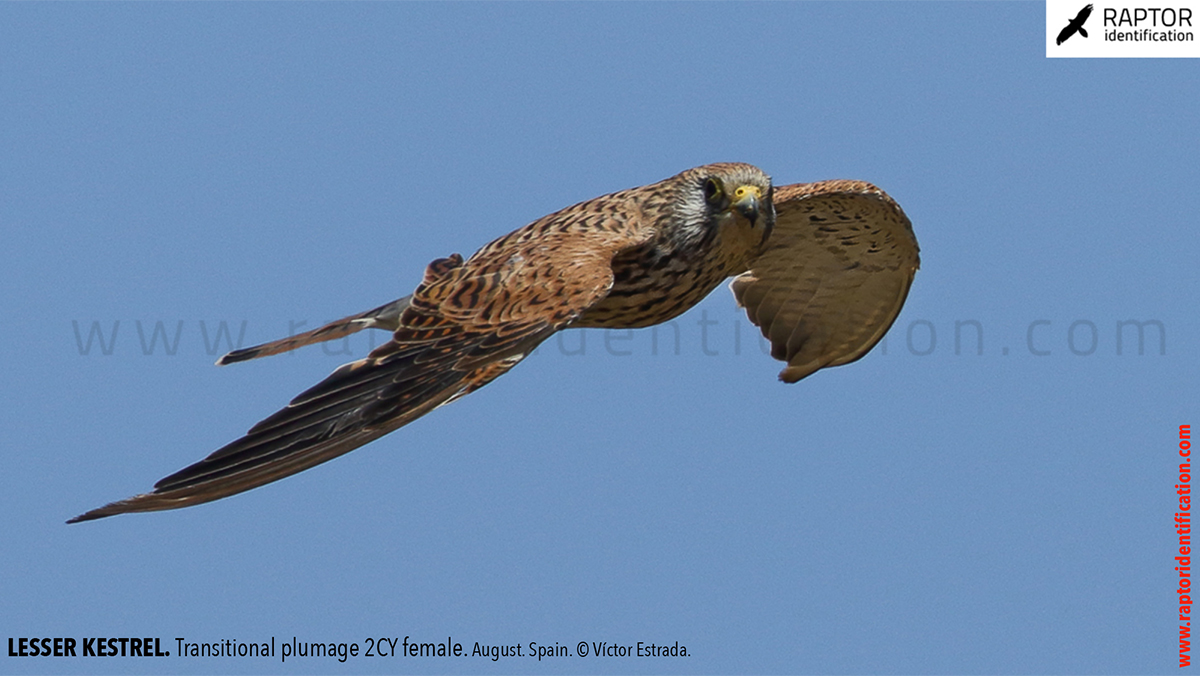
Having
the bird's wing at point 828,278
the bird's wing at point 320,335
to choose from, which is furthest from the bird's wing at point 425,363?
the bird's wing at point 828,278

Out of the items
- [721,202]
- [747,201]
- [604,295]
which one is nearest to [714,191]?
[721,202]

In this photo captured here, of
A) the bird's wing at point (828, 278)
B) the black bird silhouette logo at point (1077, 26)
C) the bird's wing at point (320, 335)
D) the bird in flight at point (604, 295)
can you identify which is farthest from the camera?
the bird's wing at point (828, 278)

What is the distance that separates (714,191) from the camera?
8055 mm

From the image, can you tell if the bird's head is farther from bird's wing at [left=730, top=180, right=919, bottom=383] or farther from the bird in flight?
bird's wing at [left=730, top=180, right=919, bottom=383]

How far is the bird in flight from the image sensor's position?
21.9 ft

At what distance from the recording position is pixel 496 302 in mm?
7348

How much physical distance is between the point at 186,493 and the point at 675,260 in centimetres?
310

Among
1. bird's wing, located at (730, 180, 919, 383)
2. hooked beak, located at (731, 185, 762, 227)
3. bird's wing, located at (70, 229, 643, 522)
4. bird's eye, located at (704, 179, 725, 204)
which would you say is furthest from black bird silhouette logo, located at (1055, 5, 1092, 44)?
bird's wing, located at (70, 229, 643, 522)

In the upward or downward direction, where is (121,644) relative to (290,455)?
downward

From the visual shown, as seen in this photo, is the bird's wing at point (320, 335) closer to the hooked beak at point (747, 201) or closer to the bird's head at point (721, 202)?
the bird's head at point (721, 202)

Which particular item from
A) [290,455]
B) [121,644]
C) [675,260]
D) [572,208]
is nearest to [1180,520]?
[675,260]

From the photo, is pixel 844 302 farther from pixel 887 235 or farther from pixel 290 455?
pixel 290 455

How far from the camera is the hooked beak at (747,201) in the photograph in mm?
7969

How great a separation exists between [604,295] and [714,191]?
1218 mm
